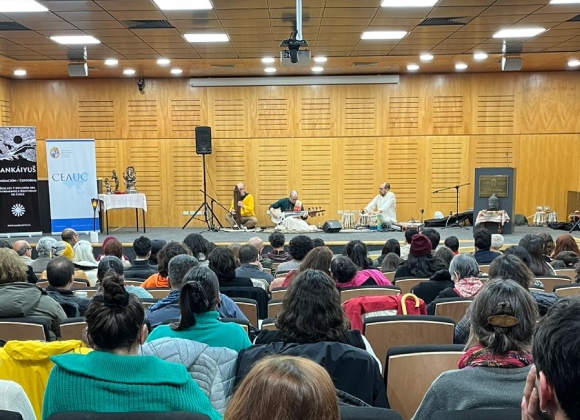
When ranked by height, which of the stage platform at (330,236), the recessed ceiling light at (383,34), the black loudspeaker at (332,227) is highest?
the recessed ceiling light at (383,34)

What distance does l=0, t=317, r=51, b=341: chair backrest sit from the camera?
2834 mm

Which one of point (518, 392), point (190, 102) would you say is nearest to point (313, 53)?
point (190, 102)

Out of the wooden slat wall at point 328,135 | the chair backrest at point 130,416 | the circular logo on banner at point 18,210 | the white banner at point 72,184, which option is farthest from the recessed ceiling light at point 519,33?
the circular logo on banner at point 18,210

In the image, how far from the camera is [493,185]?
34.6 feet

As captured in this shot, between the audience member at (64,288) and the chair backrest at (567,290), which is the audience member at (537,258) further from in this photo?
the audience member at (64,288)

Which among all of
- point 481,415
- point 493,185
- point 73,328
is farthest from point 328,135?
point 481,415

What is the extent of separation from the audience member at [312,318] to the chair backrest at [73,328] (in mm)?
1278

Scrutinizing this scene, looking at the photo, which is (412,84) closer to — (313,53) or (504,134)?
(504,134)

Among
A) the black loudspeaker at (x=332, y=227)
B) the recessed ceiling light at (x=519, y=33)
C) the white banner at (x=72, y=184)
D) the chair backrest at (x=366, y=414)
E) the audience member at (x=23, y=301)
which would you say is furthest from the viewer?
the white banner at (x=72, y=184)

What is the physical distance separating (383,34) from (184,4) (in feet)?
11.7

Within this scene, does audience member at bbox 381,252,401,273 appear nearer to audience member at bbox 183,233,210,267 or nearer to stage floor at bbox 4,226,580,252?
audience member at bbox 183,233,210,267

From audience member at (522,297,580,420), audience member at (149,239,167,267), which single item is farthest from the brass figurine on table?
audience member at (522,297,580,420)

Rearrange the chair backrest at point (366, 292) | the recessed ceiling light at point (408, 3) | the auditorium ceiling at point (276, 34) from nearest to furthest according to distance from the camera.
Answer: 1. the chair backrest at point (366, 292)
2. the recessed ceiling light at point (408, 3)
3. the auditorium ceiling at point (276, 34)

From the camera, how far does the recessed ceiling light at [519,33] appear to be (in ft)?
26.3
